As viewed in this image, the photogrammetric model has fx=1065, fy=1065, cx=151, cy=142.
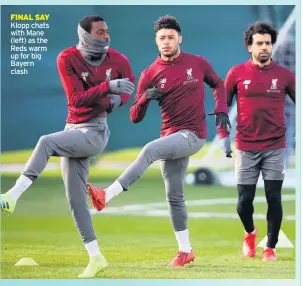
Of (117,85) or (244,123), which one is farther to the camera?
(244,123)

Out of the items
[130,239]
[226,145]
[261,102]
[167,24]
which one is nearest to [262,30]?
[261,102]

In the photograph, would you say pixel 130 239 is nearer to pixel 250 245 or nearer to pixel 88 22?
pixel 250 245

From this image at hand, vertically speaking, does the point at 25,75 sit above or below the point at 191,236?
above

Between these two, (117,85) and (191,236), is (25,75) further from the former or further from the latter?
(191,236)

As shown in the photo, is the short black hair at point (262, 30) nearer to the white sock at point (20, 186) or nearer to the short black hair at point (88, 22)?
the short black hair at point (88, 22)

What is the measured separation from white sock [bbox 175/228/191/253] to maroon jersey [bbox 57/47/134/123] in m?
1.03

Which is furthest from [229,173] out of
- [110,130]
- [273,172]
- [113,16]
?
[113,16]

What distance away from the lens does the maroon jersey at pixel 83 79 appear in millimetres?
7301

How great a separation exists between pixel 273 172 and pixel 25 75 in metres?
1.93

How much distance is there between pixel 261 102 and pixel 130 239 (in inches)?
55.7

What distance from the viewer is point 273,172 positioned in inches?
299

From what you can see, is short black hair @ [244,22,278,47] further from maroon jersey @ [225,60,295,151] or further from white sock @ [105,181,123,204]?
white sock @ [105,181,123,204]

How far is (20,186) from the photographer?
702 cm

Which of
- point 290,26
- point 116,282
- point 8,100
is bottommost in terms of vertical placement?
point 116,282
